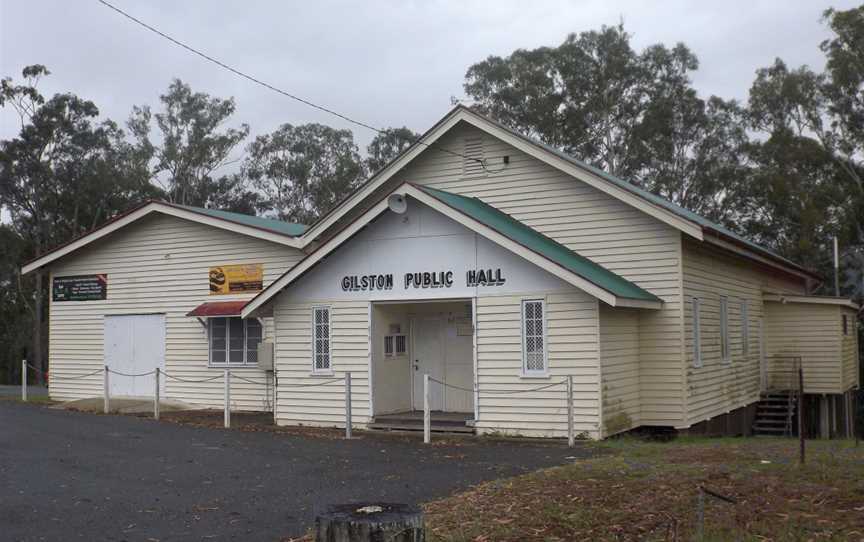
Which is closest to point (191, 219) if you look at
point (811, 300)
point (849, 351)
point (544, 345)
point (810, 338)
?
point (544, 345)

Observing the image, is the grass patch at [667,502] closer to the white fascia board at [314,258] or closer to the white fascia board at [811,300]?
the white fascia board at [314,258]

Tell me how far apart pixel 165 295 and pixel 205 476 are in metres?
11.9

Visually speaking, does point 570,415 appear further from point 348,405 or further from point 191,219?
point 191,219

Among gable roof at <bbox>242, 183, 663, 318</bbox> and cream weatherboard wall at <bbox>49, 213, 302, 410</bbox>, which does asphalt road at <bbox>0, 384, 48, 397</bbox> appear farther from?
gable roof at <bbox>242, 183, 663, 318</bbox>

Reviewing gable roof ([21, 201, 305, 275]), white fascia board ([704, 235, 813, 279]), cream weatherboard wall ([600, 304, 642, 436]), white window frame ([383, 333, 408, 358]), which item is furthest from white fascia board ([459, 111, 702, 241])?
gable roof ([21, 201, 305, 275])

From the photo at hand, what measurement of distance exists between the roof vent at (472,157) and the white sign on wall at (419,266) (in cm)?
273

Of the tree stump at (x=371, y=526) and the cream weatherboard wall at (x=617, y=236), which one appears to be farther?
the cream weatherboard wall at (x=617, y=236)

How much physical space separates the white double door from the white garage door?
Result: 25.3ft

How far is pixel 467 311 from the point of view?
18.7 meters

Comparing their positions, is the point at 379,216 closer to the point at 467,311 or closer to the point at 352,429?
the point at 467,311

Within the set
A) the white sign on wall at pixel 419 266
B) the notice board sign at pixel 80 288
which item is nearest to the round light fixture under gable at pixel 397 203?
the white sign on wall at pixel 419 266

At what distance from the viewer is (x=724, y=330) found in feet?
67.4

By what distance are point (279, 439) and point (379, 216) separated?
444 centimetres

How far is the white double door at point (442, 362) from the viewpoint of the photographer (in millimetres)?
18828
